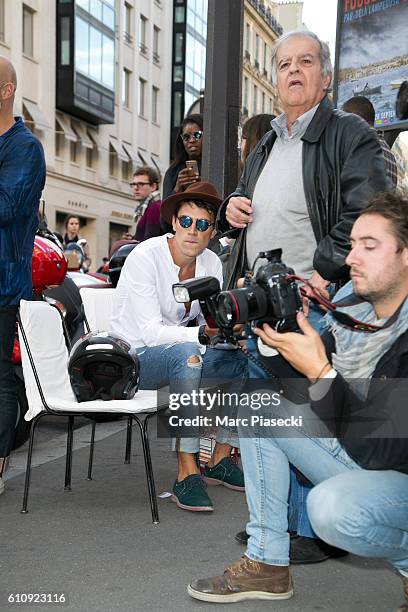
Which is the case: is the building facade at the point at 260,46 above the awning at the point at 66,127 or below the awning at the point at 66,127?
above

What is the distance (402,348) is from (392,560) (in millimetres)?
692

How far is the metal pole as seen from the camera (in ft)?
19.5

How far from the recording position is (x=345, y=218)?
129 inches

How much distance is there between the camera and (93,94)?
32.0m

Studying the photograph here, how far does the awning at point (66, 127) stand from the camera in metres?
30.5

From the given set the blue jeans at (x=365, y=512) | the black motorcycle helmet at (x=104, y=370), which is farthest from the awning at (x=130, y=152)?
the blue jeans at (x=365, y=512)

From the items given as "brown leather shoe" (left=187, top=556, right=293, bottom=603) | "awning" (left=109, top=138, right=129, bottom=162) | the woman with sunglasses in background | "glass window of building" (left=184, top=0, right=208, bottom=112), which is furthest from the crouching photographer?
"glass window of building" (left=184, top=0, right=208, bottom=112)

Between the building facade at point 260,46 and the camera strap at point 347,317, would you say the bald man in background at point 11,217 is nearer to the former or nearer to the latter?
the camera strap at point 347,317

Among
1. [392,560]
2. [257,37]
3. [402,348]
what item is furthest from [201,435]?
[257,37]

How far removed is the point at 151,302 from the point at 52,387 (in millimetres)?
634

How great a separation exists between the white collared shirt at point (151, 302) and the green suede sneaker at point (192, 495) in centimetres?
67

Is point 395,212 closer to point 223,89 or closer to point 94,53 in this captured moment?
point 223,89

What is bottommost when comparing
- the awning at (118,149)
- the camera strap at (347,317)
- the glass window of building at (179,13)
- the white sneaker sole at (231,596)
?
the white sneaker sole at (231,596)

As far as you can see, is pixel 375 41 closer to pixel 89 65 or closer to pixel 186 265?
pixel 186 265
